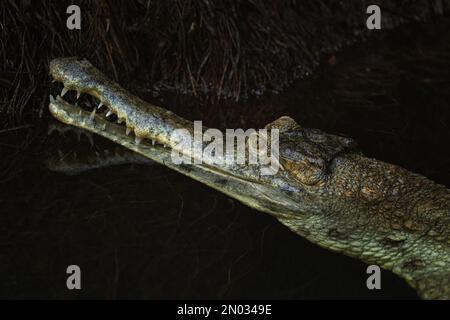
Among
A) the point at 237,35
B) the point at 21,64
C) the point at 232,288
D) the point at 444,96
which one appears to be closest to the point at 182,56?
the point at 237,35

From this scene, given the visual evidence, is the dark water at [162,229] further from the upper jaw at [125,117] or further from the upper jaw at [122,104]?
the upper jaw at [122,104]

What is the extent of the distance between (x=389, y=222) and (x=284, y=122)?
3.43 ft

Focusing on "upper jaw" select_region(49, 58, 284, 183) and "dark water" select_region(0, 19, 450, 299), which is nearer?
"dark water" select_region(0, 19, 450, 299)

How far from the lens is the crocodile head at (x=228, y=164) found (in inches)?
178

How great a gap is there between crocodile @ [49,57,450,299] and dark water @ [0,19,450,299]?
0.12m

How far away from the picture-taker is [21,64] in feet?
19.3

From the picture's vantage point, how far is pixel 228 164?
4.56 metres

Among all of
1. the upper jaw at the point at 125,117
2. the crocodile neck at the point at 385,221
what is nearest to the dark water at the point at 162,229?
the crocodile neck at the point at 385,221

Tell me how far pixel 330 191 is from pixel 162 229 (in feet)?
3.89

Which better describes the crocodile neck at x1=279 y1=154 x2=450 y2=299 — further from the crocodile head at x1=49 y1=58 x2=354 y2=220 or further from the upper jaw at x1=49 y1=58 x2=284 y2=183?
the upper jaw at x1=49 y1=58 x2=284 y2=183

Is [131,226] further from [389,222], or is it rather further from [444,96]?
[444,96]

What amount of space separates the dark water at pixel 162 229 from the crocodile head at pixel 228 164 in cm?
19

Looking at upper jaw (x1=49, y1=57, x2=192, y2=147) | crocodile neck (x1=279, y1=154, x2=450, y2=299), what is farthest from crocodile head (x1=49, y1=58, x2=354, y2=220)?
crocodile neck (x1=279, y1=154, x2=450, y2=299)

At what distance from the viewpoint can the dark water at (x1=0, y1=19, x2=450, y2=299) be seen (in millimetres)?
3939
